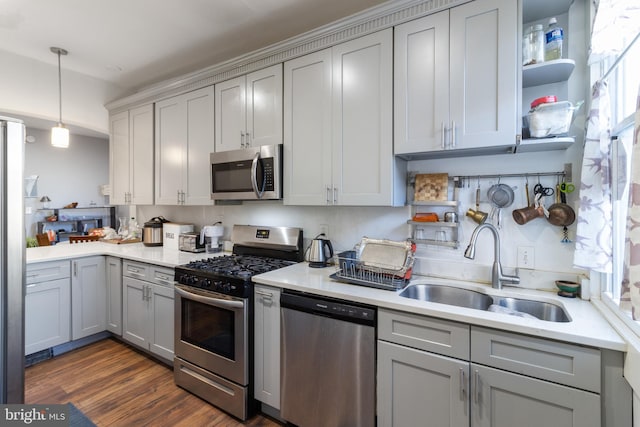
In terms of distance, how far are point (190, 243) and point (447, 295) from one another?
2.31 metres

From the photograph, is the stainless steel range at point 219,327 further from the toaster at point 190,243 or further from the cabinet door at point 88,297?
the cabinet door at point 88,297

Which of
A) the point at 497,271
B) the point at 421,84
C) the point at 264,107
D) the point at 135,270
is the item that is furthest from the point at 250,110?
the point at 497,271

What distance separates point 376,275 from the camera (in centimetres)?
190

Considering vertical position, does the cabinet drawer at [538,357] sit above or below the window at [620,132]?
below

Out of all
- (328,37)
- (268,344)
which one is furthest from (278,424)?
(328,37)

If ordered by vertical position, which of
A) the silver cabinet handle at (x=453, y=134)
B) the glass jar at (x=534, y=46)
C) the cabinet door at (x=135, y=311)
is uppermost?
the glass jar at (x=534, y=46)

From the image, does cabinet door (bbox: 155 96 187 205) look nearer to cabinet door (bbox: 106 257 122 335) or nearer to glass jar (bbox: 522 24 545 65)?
cabinet door (bbox: 106 257 122 335)

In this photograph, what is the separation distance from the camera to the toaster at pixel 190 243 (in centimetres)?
298

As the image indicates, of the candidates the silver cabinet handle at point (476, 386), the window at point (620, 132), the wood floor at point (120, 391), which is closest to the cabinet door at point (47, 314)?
the wood floor at point (120, 391)

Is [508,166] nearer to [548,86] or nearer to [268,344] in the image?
[548,86]

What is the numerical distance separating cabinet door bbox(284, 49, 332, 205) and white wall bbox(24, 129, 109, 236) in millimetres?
6268

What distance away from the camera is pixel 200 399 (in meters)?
2.21

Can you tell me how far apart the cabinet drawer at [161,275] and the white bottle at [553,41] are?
279cm

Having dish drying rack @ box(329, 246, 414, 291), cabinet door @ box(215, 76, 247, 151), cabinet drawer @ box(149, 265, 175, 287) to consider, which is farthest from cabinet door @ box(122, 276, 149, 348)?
dish drying rack @ box(329, 246, 414, 291)
